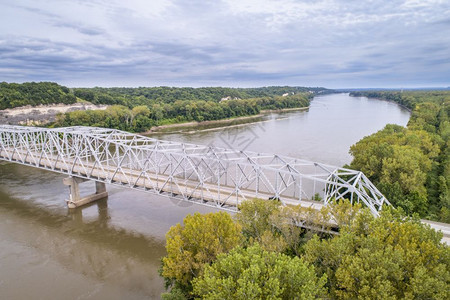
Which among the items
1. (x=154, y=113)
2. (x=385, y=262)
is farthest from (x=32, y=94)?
(x=385, y=262)

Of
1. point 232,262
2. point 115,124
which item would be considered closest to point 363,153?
point 232,262

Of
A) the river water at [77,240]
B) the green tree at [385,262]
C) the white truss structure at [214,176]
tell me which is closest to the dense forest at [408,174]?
the white truss structure at [214,176]

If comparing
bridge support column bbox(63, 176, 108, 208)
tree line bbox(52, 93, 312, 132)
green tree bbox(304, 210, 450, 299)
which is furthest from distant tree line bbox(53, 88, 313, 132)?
green tree bbox(304, 210, 450, 299)

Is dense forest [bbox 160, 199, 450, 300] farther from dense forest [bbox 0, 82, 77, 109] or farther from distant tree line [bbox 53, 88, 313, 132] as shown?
dense forest [bbox 0, 82, 77, 109]

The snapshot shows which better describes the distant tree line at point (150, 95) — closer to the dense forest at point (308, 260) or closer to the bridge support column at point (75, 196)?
the bridge support column at point (75, 196)

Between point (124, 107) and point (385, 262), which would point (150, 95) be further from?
point (385, 262)

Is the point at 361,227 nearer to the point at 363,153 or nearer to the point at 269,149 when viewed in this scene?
the point at 363,153
